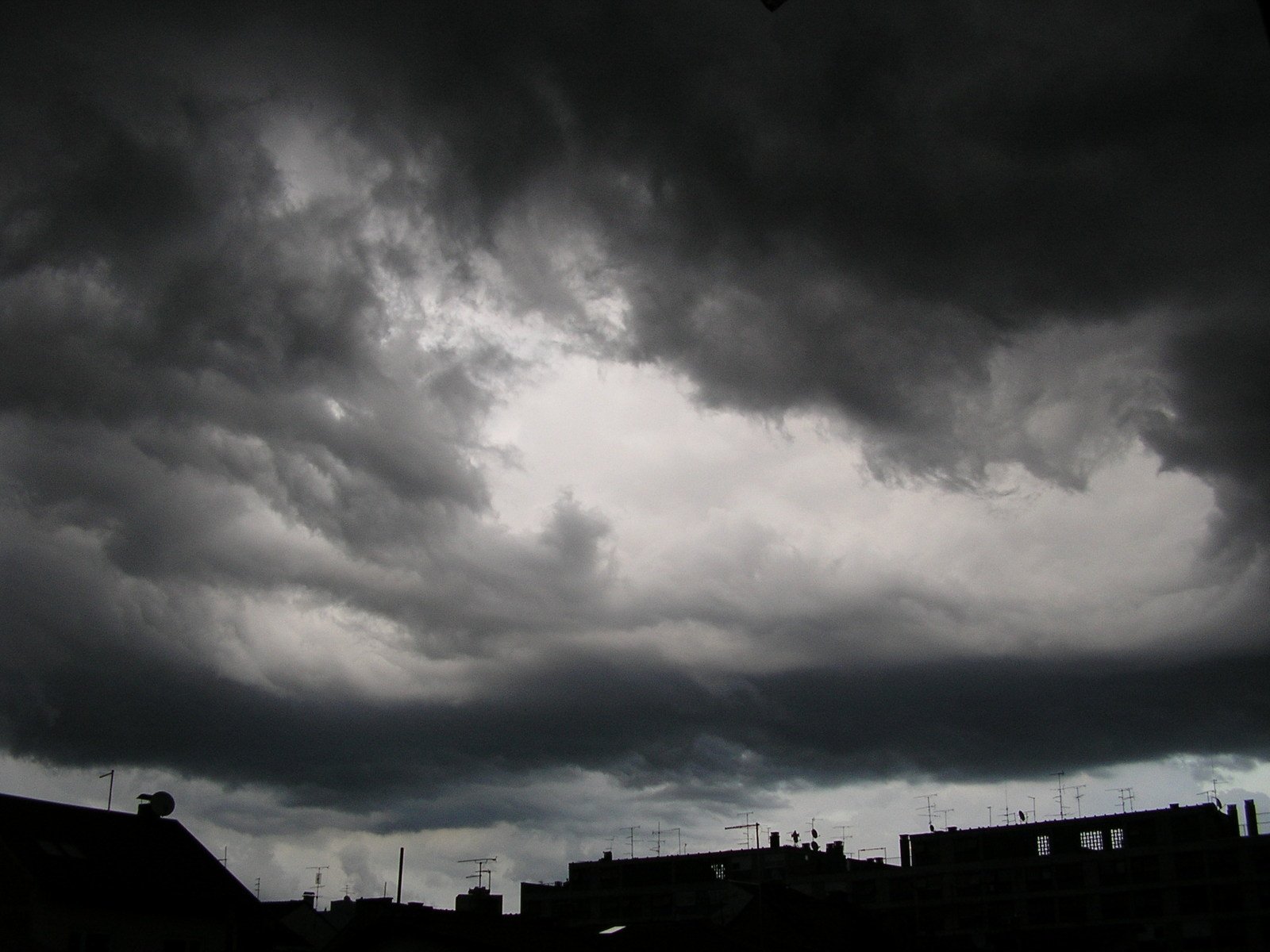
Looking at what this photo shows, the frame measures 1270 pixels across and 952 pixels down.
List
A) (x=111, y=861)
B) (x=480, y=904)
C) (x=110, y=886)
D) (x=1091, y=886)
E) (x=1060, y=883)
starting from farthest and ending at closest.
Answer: (x=1060, y=883), (x=1091, y=886), (x=480, y=904), (x=111, y=861), (x=110, y=886)

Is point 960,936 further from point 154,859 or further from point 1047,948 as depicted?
point 154,859

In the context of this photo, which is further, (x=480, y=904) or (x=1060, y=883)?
(x=1060, y=883)

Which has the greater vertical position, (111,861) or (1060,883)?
(111,861)

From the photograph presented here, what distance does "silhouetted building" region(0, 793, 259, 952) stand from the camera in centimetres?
4619

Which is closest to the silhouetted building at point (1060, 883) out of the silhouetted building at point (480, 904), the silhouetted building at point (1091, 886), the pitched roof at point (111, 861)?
the silhouetted building at point (1091, 886)

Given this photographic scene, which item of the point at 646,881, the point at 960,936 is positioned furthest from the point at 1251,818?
the point at 646,881

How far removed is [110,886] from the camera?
49625 millimetres

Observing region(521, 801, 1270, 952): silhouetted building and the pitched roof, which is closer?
the pitched roof

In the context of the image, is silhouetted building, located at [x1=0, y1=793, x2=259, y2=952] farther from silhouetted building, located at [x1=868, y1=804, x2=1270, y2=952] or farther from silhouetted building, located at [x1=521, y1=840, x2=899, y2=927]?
silhouetted building, located at [x1=521, y1=840, x2=899, y2=927]

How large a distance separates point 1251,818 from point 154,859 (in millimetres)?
115641

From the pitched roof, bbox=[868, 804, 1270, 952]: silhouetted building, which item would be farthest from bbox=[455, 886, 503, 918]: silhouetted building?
bbox=[868, 804, 1270, 952]: silhouetted building

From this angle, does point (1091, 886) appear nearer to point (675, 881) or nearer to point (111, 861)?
point (675, 881)

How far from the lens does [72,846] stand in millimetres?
51031

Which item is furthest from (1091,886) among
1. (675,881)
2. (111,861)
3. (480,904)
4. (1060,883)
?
(111,861)
